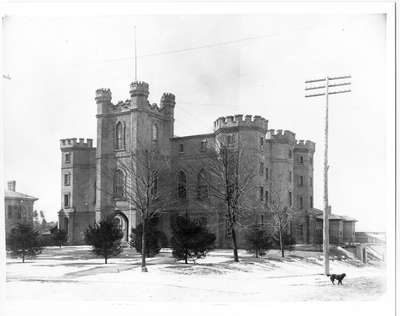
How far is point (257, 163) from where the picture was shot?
3116 cm

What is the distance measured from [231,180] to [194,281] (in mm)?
7982

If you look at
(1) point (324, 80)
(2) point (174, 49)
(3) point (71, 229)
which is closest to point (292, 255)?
(1) point (324, 80)

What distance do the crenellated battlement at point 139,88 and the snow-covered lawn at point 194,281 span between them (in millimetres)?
8144

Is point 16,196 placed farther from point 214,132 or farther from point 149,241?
point 214,132

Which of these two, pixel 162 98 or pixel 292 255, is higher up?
pixel 162 98

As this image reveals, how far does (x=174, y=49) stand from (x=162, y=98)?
4607 millimetres

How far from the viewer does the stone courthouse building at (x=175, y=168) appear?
26.9m

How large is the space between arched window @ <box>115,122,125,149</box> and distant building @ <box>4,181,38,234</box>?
35.6 feet

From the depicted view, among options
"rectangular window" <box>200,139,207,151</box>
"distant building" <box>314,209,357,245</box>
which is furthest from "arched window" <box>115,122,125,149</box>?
"distant building" <box>314,209,357,245</box>

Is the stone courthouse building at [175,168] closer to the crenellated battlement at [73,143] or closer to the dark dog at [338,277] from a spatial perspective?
the crenellated battlement at [73,143]

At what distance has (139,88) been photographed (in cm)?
2350

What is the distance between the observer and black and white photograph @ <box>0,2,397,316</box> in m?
16.2

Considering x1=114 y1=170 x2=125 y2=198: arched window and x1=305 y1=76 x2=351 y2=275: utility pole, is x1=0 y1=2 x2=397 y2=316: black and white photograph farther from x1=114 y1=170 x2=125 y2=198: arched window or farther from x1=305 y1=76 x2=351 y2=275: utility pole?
x1=114 y1=170 x2=125 y2=198: arched window

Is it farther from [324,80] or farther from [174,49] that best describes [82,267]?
[324,80]
